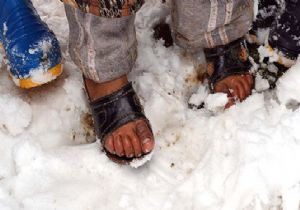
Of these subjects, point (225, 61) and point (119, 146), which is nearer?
point (119, 146)

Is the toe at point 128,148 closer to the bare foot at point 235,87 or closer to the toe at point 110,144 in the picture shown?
Answer: the toe at point 110,144

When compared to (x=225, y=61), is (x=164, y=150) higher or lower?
lower

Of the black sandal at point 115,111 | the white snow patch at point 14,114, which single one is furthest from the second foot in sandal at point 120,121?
the white snow patch at point 14,114

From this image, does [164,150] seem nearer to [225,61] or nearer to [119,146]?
[119,146]

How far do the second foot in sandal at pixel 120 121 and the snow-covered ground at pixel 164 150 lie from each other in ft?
0.12

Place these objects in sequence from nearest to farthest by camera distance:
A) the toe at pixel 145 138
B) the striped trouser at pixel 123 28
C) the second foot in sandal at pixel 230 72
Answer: the striped trouser at pixel 123 28 < the toe at pixel 145 138 < the second foot in sandal at pixel 230 72

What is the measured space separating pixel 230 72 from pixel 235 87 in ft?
0.14

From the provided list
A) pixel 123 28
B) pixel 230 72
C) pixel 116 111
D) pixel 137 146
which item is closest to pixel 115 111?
pixel 116 111

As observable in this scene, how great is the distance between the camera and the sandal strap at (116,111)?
1.18 meters

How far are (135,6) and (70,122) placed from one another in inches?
15.4

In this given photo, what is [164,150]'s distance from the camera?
1.21m

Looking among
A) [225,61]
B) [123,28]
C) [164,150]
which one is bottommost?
[164,150]

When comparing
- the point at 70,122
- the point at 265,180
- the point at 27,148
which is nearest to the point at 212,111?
the point at 265,180

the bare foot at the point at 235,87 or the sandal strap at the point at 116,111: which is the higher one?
the sandal strap at the point at 116,111
